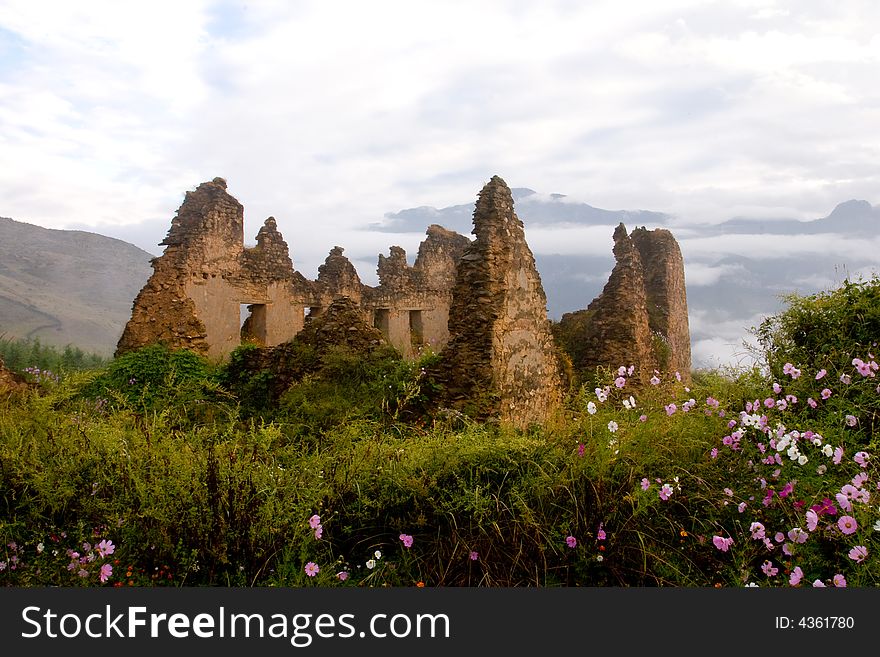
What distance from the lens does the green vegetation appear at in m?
3.80

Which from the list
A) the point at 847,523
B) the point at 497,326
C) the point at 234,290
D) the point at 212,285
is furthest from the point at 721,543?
the point at 234,290

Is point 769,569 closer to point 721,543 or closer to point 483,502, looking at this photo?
point 721,543

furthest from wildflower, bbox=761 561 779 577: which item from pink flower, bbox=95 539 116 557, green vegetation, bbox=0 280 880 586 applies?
pink flower, bbox=95 539 116 557

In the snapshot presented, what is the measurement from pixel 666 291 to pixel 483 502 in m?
15.8

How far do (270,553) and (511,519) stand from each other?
147cm

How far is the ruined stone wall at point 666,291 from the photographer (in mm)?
18516

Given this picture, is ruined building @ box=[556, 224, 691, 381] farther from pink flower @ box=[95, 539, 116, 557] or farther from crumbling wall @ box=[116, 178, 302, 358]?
pink flower @ box=[95, 539, 116, 557]

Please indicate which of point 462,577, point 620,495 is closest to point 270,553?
point 462,577

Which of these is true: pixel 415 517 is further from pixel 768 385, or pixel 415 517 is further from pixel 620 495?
pixel 768 385

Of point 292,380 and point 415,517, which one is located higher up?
point 292,380

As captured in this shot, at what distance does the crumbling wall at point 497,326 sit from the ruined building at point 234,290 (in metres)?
2.55

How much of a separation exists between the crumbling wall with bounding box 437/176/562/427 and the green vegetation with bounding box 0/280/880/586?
4352mm

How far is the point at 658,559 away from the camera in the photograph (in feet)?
12.2

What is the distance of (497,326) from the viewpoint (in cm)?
984
